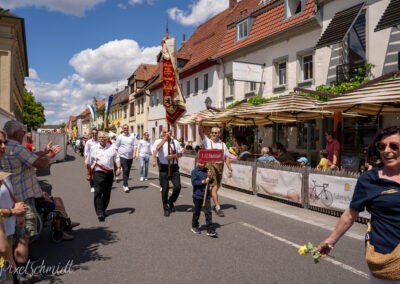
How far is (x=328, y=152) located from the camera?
10.6 metres

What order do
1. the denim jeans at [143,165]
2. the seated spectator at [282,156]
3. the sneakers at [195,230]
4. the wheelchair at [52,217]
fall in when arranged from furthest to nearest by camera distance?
the denim jeans at [143,165], the seated spectator at [282,156], the sneakers at [195,230], the wheelchair at [52,217]

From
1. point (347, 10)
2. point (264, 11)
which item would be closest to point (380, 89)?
point (347, 10)

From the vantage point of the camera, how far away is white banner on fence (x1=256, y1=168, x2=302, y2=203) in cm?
922

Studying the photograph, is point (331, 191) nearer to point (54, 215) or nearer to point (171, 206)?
point (171, 206)

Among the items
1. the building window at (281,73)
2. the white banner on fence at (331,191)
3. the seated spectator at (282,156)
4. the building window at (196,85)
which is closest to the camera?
the white banner on fence at (331,191)

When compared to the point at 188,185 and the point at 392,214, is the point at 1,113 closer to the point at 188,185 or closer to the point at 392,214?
the point at 188,185

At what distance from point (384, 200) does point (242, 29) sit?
69.1ft

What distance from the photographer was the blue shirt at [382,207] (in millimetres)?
2547

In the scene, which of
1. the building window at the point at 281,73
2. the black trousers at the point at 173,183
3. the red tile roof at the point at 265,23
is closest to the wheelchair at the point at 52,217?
the black trousers at the point at 173,183

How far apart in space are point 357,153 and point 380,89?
18.3ft

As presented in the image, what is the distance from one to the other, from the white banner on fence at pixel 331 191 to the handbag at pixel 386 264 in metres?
5.24

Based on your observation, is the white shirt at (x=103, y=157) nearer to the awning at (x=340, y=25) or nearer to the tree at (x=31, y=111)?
the awning at (x=340, y=25)

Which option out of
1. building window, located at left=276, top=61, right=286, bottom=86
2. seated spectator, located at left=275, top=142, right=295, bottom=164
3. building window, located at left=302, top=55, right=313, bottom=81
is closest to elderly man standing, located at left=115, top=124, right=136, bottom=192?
seated spectator, located at left=275, top=142, right=295, bottom=164

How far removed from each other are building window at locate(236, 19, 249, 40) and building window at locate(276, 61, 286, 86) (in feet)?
12.6
